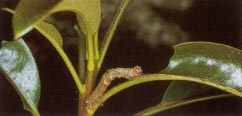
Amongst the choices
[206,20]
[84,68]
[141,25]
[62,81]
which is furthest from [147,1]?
[84,68]

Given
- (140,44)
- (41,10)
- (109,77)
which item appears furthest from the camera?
(140,44)

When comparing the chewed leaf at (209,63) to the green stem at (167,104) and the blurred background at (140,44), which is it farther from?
the blurred background at (140,44)

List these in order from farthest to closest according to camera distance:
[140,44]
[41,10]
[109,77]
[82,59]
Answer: [140,44] → [82,59] → [109,77] → [41,10]

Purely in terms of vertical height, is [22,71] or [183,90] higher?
[183,90]

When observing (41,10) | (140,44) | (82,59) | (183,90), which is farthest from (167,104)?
(140,44)

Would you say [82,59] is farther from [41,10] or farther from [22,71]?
[41,10]

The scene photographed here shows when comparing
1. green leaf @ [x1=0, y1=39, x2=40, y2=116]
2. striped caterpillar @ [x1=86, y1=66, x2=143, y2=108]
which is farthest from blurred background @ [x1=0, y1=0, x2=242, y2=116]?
striped caterpillar @ [x1=86, y1=66, x2=143, y2=108]
